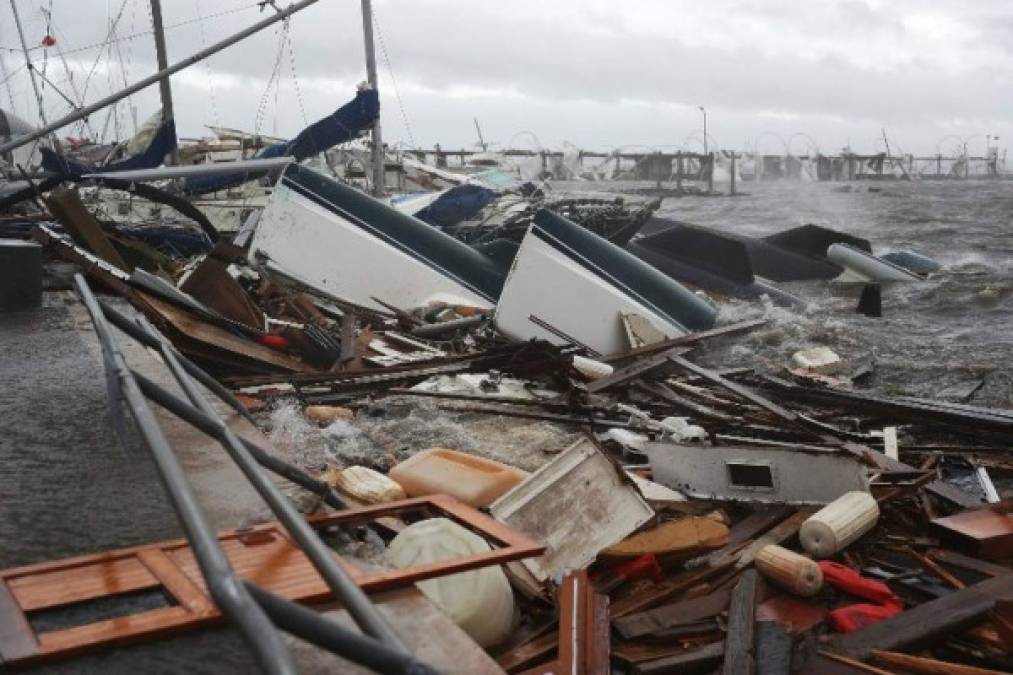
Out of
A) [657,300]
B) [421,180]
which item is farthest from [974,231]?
[657,300]

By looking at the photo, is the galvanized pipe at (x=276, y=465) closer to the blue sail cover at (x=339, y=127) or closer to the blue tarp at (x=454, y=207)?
the blue sail cover at (x=339, y=127)

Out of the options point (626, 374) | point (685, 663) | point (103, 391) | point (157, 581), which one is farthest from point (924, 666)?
point (626, 374)

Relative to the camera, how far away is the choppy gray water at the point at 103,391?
305 centimetres

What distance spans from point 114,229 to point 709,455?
9.89m

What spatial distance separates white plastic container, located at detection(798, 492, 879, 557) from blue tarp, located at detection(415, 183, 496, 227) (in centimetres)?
1709

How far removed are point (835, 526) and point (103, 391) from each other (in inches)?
171

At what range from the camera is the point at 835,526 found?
4.46m

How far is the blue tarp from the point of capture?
21.0 metres

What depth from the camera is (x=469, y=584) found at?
333cm

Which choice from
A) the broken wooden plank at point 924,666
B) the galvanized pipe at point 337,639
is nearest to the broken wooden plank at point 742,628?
the broken wooden plank at point 924,666

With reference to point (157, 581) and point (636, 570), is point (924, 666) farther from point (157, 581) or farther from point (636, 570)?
point (157, 581)

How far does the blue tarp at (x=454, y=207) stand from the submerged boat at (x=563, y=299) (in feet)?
33.4

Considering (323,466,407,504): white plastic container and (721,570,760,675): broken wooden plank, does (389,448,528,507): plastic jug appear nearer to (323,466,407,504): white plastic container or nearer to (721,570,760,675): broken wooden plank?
(323,466,407,504): white plastic container

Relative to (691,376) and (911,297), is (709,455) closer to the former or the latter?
(691,376)
